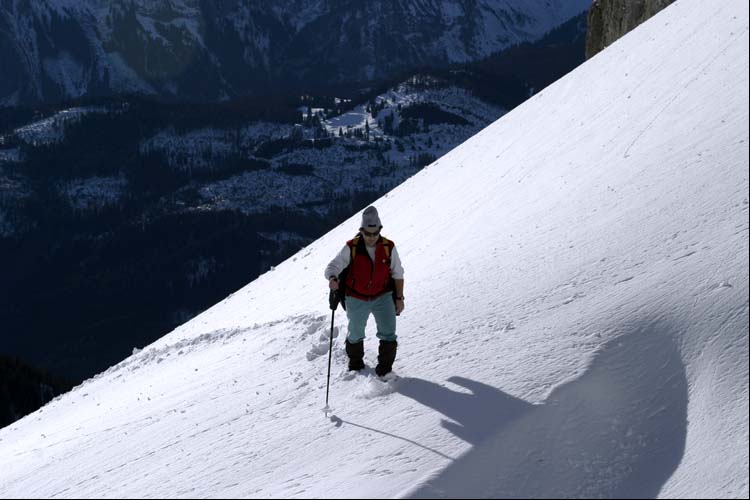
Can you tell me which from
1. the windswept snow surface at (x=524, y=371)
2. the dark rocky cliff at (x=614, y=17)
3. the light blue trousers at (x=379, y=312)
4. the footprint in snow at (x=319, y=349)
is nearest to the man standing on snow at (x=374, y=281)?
the light blue trousers at (x=379, y=312)

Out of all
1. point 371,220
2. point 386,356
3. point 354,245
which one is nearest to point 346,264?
point 354,245

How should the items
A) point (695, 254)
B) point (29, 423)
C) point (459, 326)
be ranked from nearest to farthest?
point (695, 254) → point (459, 326) → point (29, 423)

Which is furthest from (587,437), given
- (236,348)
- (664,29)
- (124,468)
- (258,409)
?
(664,29)

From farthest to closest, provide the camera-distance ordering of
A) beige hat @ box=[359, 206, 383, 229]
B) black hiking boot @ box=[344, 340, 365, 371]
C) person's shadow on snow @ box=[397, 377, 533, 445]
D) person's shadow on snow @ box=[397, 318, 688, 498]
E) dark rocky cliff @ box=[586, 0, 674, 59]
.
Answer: dark rocky cliff @ box=[586, 0, 674, 59] → black hiking boot @ box=[344, 340, 365, 371] → beige hat @ box=[359, 206, 383, 229] → person's shadow on snow @ box=[397, 377, 533, 445] → person's shadow on snow @ box=[397, 318, 688, 498]

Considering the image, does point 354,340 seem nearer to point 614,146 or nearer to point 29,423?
point 614,146

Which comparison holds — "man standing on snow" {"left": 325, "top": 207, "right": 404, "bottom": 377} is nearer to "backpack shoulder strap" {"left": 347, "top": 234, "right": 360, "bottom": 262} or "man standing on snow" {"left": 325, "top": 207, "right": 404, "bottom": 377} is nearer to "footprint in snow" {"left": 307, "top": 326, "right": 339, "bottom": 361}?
"backpack shoulder strap" {"left": 347, "top": 234, "right": 360, "bottom": 262}

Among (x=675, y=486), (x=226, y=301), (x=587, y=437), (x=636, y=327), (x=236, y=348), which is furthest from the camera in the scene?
(x=226, y=301)

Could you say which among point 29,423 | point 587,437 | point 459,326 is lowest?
point 29,423

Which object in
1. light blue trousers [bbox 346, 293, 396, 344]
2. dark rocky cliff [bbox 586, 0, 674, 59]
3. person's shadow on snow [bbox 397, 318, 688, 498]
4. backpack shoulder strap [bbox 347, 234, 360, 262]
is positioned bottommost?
person's shadow on snow [bbox 397, 318, 688, 498]

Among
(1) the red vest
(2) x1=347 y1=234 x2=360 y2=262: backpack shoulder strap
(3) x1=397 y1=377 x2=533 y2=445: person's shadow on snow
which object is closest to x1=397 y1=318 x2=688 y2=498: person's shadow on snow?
(3) x1=397 y1=377 x2=533 y2=445: person's shadow on snow

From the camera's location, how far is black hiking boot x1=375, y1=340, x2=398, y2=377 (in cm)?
892

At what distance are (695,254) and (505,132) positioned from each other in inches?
558

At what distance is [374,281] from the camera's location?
8852mm

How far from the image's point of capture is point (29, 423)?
1548cm
